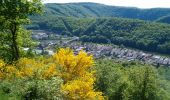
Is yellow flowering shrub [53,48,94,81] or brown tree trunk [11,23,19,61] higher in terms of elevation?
brown tree trunk [11,23,19,61]

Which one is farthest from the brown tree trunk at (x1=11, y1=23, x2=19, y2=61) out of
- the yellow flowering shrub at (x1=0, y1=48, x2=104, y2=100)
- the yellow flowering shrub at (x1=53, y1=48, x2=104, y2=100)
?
the yellow flowering shrub at (x1=53, y1=48, x2=104, y2=100)

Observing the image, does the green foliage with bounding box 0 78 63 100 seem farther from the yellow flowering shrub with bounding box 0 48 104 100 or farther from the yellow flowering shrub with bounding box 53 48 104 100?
the yellow flowering shrub with bounding box 53 48 104 100

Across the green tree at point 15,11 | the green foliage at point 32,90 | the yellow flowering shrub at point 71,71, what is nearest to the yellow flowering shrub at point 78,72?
the yellow flowering shrub at point 71,71

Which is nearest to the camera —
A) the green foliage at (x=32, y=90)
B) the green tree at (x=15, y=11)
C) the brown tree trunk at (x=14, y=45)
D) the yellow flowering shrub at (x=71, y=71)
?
the green foliage at (x=32, y=90)

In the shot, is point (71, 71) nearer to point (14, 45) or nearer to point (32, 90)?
point (14, 45)

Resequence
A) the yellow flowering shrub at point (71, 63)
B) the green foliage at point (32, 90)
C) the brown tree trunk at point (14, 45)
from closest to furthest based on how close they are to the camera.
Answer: the green foliage at point (32, 90) → the brown tree trunk at point (14, 45) → the yellow flowering shrub at point (71, 63)

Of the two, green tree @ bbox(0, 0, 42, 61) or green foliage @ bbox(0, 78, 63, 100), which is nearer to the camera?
green foliage @ bbox(0, 78, 63, 100)

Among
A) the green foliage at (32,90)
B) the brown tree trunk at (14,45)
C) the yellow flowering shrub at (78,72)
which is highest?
the green foliage at (32,90)

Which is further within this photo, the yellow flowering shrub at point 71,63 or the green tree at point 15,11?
the yellow flowering shrub at point 71,63

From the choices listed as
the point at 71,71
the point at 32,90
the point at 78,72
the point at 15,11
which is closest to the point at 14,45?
the point at 15,11

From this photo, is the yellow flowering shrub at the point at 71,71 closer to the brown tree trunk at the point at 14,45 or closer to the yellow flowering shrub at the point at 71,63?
the yellow flowering shrub at the point at 71,63

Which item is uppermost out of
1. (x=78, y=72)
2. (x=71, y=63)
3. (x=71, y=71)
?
(x=71, y=63)

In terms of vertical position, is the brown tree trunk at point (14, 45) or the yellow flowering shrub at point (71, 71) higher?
the brown tree trunk at point (14, 45)
